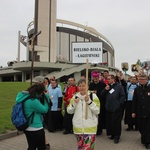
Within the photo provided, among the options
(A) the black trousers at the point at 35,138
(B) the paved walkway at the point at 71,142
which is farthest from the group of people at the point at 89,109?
(B) the paved walkway at the point at 71,142

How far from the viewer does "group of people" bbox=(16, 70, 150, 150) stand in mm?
4523

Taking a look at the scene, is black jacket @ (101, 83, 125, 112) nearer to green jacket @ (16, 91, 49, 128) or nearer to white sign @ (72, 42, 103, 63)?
white sign @ (72, 42, 103, 63)

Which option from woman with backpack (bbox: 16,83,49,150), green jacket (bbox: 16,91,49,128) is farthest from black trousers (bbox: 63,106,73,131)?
green jacket (bbox: 16,91,49,128)

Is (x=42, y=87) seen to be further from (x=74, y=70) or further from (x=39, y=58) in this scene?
(x=39, y=58)

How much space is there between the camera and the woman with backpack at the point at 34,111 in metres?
4.40

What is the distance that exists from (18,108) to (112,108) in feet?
12.2

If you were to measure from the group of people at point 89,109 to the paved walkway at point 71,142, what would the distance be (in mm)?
234

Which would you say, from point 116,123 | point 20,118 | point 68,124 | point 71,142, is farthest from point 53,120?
point 20,118

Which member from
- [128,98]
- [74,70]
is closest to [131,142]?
[128,98]

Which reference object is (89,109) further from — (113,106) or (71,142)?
(71,142)

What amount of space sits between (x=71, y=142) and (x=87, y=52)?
8.89ft

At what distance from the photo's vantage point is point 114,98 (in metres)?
7.54

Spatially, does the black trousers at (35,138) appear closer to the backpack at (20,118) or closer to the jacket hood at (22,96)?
the backpack at (20,118)

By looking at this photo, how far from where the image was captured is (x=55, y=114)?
9.04 metres
